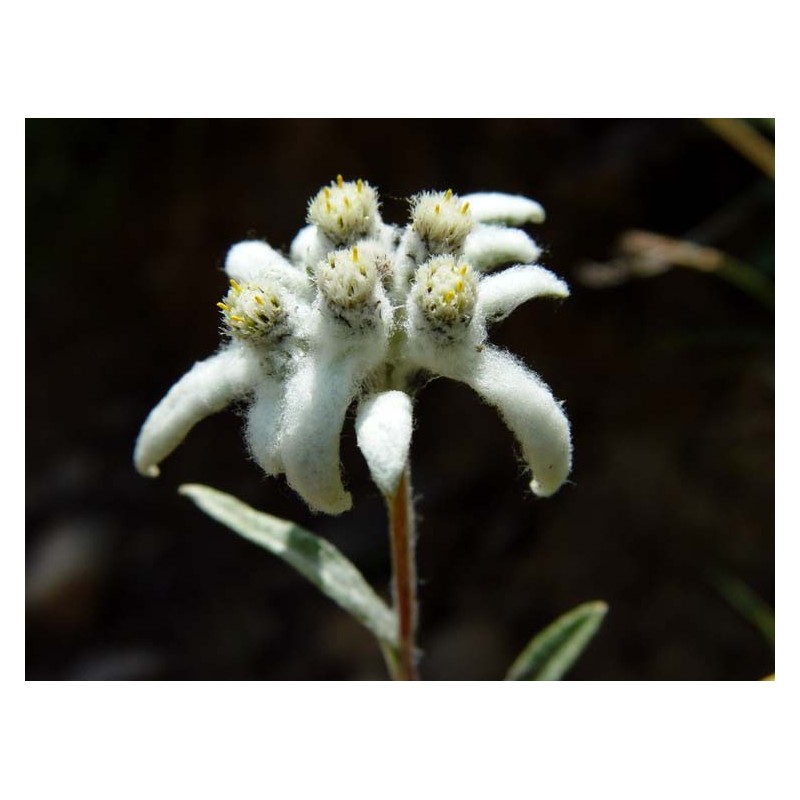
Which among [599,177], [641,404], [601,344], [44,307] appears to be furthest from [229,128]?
[641,404]

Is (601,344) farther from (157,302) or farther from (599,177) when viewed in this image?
(157,302)

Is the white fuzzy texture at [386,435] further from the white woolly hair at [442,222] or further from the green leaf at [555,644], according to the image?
the green leaf at [555,644]

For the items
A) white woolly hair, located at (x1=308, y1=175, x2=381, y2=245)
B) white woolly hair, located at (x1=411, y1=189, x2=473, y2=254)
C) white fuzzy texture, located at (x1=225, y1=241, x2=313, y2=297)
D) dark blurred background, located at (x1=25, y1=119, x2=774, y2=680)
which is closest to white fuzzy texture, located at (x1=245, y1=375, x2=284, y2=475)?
white fuzzy texture, located at (x1=225, y1=241, x2=313, y2=297)

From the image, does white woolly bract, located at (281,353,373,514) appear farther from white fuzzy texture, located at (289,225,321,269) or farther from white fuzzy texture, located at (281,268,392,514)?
white fuzzy texture, located at (289,225,321,269)

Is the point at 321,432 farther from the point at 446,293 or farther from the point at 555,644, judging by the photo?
the point at 555,644

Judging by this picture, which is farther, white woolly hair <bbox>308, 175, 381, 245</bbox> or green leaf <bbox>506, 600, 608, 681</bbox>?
green leaf <bbox>506, 600, 608, 681</bbox>

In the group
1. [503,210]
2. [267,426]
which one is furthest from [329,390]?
[503,210]
